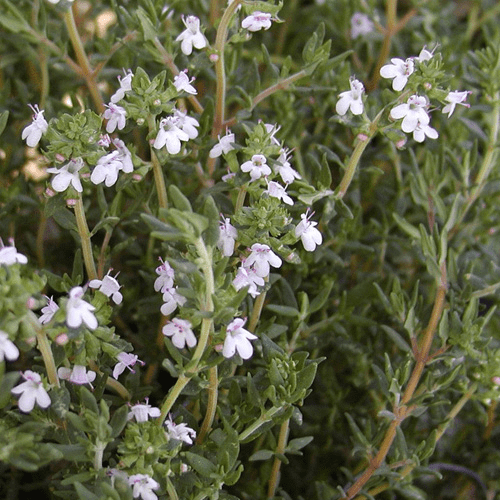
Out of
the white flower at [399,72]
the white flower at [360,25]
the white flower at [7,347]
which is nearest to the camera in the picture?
the white flower at [7,347]

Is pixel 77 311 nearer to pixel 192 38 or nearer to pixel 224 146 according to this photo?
pixel 224 146

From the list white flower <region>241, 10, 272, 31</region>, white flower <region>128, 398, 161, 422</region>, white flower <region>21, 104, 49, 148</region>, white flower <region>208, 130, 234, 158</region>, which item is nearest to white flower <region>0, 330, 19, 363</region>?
white flower <region>128, 398, 161, 422</region>

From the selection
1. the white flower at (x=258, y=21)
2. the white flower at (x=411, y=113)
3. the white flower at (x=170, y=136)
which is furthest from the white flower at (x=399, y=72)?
the white flower at (x=170, y=136)

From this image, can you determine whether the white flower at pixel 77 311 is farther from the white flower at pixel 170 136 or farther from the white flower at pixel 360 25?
the white flower at pixel 360 25

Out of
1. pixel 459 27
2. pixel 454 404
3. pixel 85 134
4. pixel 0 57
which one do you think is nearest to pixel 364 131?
pixel 85 134

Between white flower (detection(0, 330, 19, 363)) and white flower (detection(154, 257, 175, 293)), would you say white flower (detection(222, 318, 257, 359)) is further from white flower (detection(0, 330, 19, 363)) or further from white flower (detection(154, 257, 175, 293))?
white flower (detection(0, 330, 19, 363))

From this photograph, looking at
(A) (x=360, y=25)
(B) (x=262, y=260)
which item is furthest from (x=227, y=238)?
(A) (x=360, y=25)
